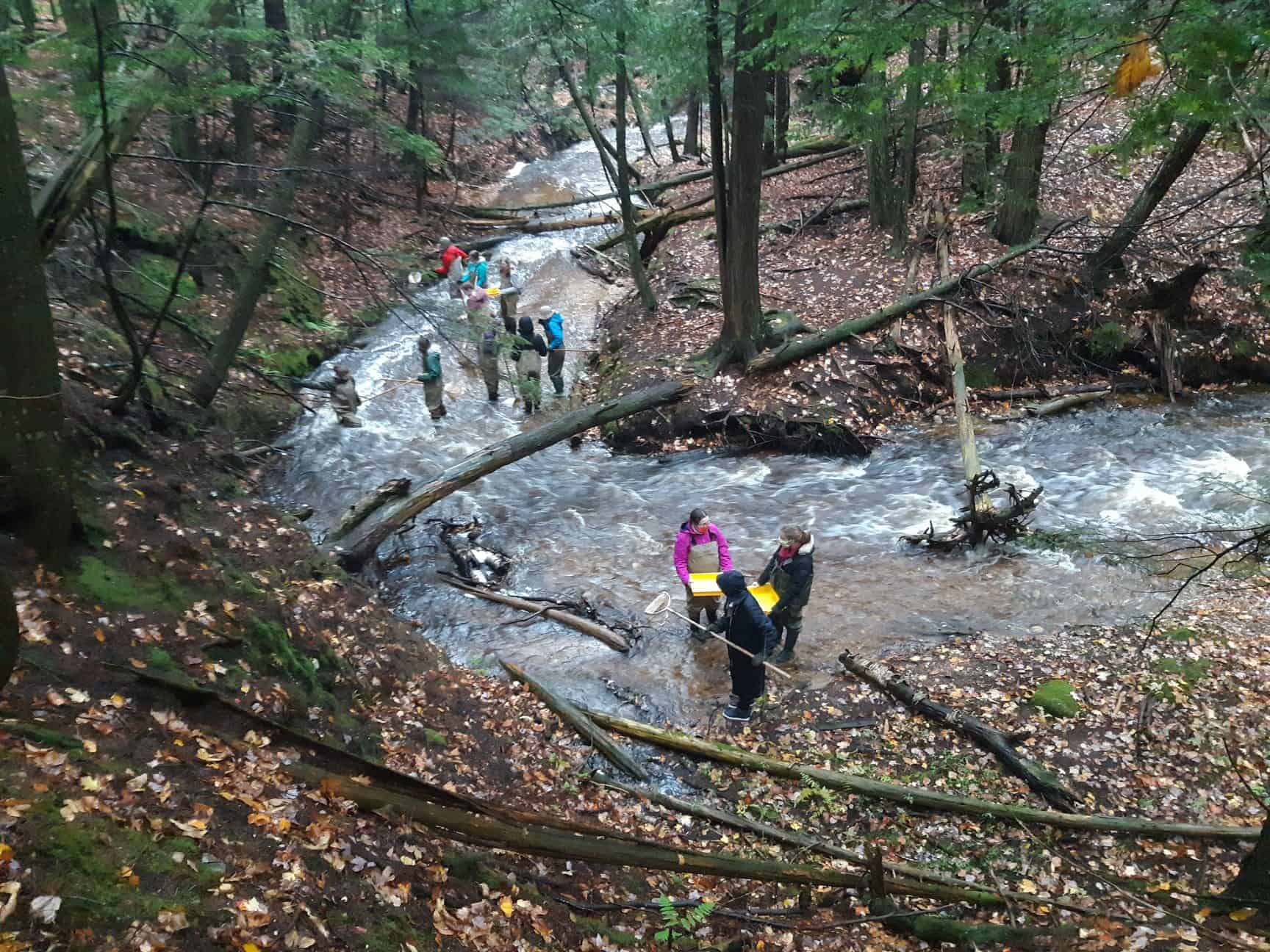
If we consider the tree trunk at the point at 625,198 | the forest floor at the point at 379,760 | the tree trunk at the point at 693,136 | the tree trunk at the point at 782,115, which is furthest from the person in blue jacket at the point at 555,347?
the tree trunk at the point at 693,136

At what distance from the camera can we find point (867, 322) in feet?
51.2

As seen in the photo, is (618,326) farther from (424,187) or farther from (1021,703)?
(1021,703)

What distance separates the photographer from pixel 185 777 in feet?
14.3

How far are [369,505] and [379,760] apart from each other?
5.57 meters

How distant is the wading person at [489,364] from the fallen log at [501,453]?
50.7 inches

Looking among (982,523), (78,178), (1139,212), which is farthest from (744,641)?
(1139,212)

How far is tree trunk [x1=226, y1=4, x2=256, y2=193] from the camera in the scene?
8.68 meters

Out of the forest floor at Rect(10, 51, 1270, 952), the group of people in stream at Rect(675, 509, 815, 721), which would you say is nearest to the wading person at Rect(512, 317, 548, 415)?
the group of people in stream at Rect(675, 509, 815, 721)

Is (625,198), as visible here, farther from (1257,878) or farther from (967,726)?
(1257,878)

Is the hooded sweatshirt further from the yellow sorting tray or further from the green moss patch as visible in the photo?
the green moss patch

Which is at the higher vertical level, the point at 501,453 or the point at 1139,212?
the point at 1139,212

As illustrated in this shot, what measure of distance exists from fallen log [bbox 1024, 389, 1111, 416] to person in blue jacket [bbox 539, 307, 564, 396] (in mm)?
9117

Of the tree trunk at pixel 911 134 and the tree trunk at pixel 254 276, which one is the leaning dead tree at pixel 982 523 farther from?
the tree trunk at pixel 254 276

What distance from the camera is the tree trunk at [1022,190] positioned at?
16.4 m
